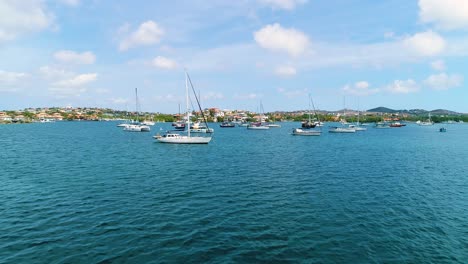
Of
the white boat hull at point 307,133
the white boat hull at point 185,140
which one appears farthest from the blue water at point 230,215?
the white boat hull at point 307,133

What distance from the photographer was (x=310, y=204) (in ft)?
94.2

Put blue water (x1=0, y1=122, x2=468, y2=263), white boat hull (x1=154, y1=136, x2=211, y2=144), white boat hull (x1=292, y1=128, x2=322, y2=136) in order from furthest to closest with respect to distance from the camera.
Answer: white boat hull (x1=292, y1=128, x2=322, y2=136)
white boat hull (x1=154, y1=136, x2=211, y2=144)
blue water (x1=0, y1=122, x2=468, y2=263)

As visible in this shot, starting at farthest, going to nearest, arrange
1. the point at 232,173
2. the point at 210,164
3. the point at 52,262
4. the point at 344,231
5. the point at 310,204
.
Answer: the point at 210,164
the point at 232,173
the point at 310,204
the point at 344,231
the point at 52,262

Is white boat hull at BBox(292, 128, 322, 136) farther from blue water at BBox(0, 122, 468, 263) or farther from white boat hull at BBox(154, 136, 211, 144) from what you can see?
blue water at BBox(0, 122, 468, 263)

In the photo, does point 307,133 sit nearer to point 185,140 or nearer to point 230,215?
point 185,140

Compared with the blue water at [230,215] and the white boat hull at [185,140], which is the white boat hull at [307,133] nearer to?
the white boat hull at [185,140]

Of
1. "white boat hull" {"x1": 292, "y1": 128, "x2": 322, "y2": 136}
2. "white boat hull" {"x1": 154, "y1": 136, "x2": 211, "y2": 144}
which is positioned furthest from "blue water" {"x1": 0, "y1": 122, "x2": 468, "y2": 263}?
"white boat hull" {"x1": 292, "y1": 128, "x2": 322, "y2": 136}

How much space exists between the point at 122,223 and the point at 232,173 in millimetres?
22923

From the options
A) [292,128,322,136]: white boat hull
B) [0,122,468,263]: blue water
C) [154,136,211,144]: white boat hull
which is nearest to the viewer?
[0,122,468,263]: blue water

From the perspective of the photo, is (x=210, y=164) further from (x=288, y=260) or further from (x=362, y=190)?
(x=288, y=260)


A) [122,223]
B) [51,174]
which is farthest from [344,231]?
[51,174]

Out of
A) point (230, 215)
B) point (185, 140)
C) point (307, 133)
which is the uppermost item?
point (185, 140)

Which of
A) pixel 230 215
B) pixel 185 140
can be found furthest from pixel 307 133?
pixel 230 215

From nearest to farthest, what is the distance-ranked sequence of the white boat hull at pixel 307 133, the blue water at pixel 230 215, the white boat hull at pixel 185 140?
1. the blue water at pixel 230 215
2. the white boat hull at pixel 185 140
3. the white boat hull at pixel 307 133
